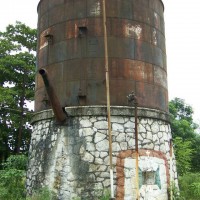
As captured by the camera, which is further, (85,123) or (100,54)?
(100,54)

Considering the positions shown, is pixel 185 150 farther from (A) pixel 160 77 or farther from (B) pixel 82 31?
(B) pixel 82 31

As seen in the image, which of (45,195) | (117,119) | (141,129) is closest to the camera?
(45,195)

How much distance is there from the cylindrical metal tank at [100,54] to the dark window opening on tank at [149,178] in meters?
1.82

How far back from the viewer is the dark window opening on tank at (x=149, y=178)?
8.31m

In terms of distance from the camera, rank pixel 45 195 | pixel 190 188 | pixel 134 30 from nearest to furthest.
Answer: pixel 45 195, pixel 134 30, pixel 190 188

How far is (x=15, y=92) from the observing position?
55.6ft

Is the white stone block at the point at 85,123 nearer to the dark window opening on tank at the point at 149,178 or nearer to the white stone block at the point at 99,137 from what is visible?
the white stone block at the point at 99,137

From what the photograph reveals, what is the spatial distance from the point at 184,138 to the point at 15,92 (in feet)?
40.6

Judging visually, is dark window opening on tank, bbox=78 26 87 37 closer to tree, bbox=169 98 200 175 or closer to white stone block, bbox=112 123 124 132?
white stone block, bbox=112 123 124 132

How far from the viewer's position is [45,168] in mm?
8680

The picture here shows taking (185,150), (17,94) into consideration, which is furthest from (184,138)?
(17,94)

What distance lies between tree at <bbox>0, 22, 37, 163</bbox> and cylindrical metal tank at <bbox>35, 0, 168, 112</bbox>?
24.4ft

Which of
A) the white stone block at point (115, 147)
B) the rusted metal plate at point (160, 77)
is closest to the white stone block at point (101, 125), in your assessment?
the white stone block at point (115, 147)

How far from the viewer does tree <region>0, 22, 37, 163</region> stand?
1703cm
